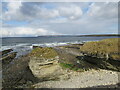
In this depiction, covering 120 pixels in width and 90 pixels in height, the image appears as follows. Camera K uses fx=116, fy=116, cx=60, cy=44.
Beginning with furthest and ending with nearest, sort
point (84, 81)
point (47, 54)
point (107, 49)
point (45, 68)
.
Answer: point (107, 49)
point (47, 54)
point (45, 68)
point (84, 81)

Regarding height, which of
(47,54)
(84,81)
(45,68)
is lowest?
(84,81)

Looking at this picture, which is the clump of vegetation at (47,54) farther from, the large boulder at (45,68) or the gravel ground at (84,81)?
the gravel ground at (84,81)

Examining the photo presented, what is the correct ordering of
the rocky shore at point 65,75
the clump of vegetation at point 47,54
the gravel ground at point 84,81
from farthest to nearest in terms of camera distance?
the clump of vegetation at point 47,54 → the rocky shore at point 65,75 → the gravel ground at point 84,81

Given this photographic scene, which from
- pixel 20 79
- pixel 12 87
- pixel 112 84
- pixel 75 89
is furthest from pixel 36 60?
pixel 112 84

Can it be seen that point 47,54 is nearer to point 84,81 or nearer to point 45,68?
point 45,68

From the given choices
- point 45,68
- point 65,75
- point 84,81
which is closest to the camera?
point 84,81

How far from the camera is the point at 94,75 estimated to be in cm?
1446

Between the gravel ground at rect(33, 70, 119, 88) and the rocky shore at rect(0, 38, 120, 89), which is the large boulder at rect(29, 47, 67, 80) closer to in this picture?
the rocky shore at rect(0, 38, 120, 89)

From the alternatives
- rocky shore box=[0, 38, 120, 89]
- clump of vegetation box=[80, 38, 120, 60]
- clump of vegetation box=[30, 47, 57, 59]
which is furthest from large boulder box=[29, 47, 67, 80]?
clump of vegetation box=[80, 38, 120, 60]

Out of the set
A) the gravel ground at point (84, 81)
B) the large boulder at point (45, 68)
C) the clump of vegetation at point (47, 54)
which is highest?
the clump of vegetation at point (47, 54)

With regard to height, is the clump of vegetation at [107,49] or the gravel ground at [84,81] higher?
the clump of vegetation at [107,49]

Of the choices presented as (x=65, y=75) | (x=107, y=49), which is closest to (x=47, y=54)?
(x=65, y=75)

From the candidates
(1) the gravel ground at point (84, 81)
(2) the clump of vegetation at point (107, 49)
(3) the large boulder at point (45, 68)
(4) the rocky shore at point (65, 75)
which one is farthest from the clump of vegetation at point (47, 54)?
(2) the clump of vegetation at point (107, 49)

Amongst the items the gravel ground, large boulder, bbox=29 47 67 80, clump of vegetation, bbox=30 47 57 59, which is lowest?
the gravel ground
